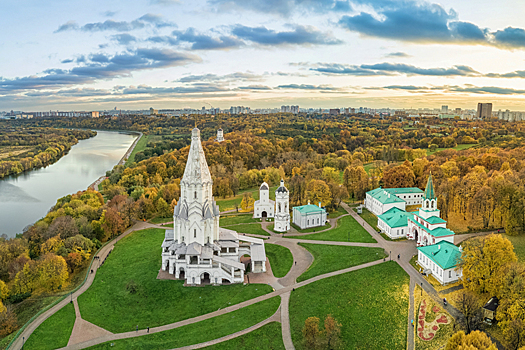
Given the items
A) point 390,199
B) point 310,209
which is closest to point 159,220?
point 310,209

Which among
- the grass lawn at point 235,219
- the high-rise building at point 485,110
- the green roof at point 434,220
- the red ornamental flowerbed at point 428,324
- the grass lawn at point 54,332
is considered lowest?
the grass lawn at point 54,332

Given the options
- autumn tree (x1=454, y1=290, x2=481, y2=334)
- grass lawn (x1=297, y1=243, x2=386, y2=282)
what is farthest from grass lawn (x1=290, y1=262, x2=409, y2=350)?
autumn tree (x1=454, y1=290, x2=481, y2=334)

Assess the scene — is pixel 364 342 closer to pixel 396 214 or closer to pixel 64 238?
pixel 396 214

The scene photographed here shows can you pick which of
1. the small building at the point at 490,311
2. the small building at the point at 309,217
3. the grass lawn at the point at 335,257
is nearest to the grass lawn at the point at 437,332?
the small building at the point at 490,311

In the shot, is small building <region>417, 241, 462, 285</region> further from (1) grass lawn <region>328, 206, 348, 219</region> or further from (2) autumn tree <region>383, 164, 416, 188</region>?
(2) autumn tree <region>383, 164, 416, 188</region>

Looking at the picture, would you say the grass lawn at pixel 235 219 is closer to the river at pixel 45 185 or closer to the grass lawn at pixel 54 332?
the grass lawn at pixel 54 332
